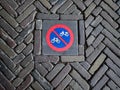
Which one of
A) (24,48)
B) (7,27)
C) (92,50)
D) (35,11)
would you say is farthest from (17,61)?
(92,50)

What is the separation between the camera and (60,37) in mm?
2568

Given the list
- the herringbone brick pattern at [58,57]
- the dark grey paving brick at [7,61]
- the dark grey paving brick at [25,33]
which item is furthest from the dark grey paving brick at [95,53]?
the dark grey paving brick at [7,61]

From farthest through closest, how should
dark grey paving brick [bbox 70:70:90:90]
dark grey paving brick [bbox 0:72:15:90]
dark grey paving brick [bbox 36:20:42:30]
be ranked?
dark grey paving brick [bbox 36:20:42:30], dark grey paving brick [bbox 70:70:90:90], dark grey paving brick [bbox 0:72:15:90]

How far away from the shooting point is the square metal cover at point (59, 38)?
8.35 feet

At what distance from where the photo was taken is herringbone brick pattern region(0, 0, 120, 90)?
8.06 ft

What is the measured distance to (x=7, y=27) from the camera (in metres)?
2.57

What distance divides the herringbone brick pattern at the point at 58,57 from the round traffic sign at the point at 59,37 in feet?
0.30

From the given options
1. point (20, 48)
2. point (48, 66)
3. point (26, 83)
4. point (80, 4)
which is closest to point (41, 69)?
point (48, 66)

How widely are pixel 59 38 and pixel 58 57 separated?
20 cm

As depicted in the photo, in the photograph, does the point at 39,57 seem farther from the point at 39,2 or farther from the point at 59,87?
the point at 39,2

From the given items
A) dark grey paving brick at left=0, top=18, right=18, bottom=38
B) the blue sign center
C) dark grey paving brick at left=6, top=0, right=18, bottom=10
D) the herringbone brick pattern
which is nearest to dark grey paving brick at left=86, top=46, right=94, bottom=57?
the herringbone brick pattern

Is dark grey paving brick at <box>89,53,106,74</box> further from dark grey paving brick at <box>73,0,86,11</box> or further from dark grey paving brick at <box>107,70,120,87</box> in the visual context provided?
dark grey paving brick at <box>73,0,86,11</box>

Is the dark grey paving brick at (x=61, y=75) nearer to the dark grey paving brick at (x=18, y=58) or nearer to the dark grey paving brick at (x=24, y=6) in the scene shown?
the dark grey paving brick at (x=18, y=58)

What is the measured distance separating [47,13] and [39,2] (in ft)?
0.52
